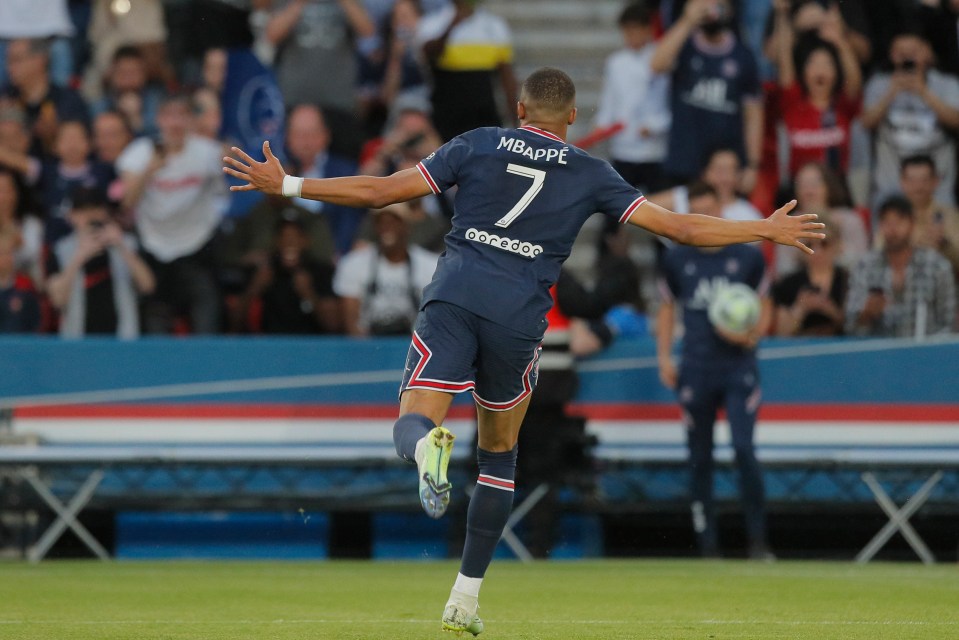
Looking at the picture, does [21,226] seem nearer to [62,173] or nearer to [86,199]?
[62,173]

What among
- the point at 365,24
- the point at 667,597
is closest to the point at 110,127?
the point at 365,24

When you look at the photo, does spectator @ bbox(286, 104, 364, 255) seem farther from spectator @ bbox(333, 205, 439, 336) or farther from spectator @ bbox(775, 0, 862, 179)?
spectator @ bbox(775, 0, 862, 179)

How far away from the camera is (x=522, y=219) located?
6.75 meters

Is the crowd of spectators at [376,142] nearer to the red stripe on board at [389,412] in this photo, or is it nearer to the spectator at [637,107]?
the spectator at [637,107]

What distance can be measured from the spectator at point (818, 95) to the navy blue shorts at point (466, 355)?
838 centimetres

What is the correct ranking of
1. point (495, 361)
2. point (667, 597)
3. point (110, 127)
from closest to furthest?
1. point (495, 361)
2. point (667, 597)
3. point (110, 127)

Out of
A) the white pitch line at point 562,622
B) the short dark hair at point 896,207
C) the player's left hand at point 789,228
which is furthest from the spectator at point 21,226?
the player's left hand at point 789,228

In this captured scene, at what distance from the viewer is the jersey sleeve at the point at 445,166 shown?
6.72m

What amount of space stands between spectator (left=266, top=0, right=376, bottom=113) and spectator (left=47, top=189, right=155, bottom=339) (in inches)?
91.0

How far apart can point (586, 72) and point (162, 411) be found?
606 centimetres

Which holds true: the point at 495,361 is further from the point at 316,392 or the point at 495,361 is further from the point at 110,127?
the point at 110,127

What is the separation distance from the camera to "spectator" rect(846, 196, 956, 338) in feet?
43.8

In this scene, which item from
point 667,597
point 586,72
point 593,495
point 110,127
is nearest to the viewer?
point 667,597

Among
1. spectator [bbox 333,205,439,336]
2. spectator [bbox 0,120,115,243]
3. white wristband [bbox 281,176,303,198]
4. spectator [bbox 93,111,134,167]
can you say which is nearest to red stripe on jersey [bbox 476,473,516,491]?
white wristband [bbox 281,176,303,198]
